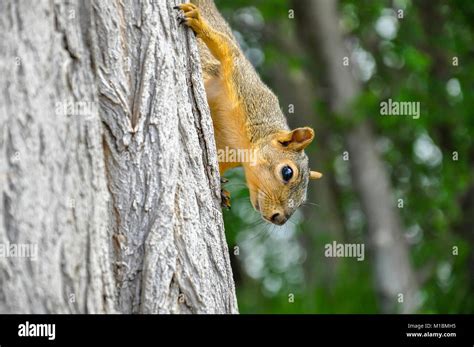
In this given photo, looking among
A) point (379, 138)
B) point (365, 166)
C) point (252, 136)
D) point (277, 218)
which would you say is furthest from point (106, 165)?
point (379, 138)

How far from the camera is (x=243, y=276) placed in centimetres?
1330

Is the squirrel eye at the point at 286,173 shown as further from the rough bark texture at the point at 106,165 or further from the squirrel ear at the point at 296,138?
the rough bark texture at the point at 106,165

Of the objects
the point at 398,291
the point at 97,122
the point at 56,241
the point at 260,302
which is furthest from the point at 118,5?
the point at 260,302

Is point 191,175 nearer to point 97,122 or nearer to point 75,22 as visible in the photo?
point 97,122

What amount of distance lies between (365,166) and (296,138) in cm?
491

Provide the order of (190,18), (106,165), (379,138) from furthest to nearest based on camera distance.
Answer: (379,138)
(190,18)
(106,165)

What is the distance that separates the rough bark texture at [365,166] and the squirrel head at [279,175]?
15.4 feet

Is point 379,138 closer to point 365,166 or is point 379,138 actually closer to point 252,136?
point 365,166

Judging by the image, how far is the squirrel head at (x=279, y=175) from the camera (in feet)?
16.9

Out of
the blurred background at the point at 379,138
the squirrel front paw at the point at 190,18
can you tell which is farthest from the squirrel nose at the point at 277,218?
the blurred background at the point at 379,138

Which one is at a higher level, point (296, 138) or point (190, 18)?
point (190, 18)

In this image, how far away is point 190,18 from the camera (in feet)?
13.0
